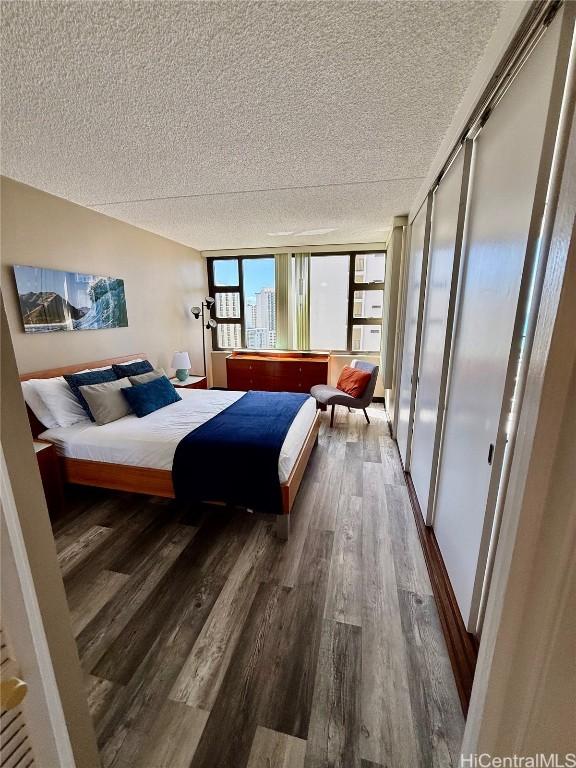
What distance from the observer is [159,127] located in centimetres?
172

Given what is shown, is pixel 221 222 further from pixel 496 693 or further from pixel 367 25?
pixel 496 693

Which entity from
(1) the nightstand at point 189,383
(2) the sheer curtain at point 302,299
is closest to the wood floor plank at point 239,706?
Result: (1) the nightstand at point 189,383

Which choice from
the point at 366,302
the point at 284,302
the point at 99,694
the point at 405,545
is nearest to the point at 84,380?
the point at 99,694

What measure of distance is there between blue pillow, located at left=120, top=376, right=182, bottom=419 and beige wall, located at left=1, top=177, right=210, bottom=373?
74cm

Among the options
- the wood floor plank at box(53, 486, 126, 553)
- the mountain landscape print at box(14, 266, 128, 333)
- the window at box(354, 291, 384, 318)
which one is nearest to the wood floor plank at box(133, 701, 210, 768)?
the wood floor plank at box(53, 486, 126, 553)

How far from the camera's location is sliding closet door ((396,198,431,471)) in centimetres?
252

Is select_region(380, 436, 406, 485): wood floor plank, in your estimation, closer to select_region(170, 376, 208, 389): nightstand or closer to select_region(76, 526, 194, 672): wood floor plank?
select_region(76, 526, 194, 672): wood floor plank

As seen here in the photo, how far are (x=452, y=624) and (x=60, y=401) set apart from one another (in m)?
3.12

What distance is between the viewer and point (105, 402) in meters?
2.66

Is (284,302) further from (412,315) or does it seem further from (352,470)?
(352,470)

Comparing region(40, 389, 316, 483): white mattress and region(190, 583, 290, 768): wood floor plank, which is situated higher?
region(40, 389, 316, 483): white mattress

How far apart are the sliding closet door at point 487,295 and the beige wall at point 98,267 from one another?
2985mm

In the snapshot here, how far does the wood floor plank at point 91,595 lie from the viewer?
60.9 inches

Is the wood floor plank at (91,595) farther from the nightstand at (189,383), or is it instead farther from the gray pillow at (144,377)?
the nightstand at (189,383)
